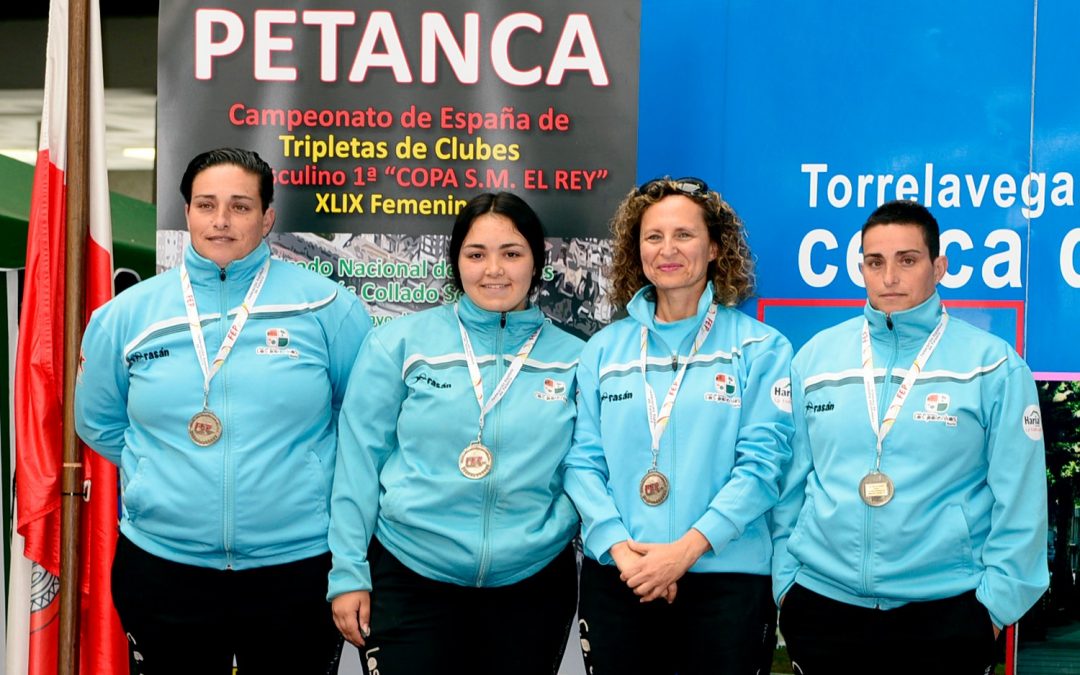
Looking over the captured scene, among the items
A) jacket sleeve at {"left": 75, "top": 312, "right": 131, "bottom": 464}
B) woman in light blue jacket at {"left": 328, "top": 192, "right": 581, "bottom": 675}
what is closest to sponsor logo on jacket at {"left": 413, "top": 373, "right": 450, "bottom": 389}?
woman in light blue jacket at {"left": 328, "top": 192, "right": 581, "bottom": 675}

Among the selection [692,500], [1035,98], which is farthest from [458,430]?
[1035,98]

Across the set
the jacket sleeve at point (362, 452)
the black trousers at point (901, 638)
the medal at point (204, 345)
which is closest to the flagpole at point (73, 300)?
the medal at point (204, 345)

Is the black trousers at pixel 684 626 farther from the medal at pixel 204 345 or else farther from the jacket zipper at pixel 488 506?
the medal at pixel 204 345

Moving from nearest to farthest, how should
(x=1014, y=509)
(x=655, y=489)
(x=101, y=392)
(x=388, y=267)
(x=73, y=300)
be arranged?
(x=1014, y=509) → (x=655, y=489) → (x=101, y=392) → (x=73, y=300) → (x=388, y=267)

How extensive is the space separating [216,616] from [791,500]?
140 centimetres

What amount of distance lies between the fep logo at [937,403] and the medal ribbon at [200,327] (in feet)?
5.37

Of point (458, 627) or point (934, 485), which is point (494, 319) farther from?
point (934, 485)

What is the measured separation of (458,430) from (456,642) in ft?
1.59

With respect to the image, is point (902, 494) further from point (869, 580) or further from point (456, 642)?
point (456, 642)

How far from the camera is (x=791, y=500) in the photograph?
2.69 meters

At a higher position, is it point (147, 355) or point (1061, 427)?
point (147, 355)

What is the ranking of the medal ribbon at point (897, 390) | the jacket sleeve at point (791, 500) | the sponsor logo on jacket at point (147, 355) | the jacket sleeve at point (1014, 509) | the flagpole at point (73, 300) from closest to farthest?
1. the jacket sleeve at point (1014, 509)
2. the medal ribbon at point (897, 390)
3. the jacket sleeve at point (791, 500)
4. the sponsor logo on jacket at point (147, 355)
5. the flagpole at point (73, 300)

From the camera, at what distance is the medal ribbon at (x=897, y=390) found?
99.6 inches

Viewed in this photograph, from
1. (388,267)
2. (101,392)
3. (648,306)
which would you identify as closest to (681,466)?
(648,306)
